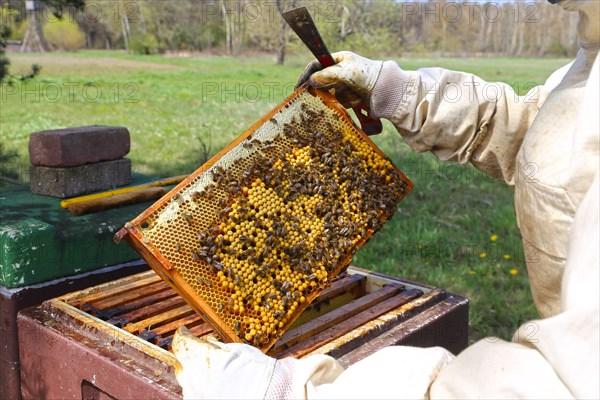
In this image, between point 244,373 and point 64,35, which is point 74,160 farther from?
point 64,35

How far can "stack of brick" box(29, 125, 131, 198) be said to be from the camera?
2590 millimetres

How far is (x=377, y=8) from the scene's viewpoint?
110 feet

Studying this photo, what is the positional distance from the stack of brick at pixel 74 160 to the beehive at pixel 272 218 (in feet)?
2.96

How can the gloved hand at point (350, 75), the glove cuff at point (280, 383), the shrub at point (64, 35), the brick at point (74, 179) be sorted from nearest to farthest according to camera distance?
the glove cuff at point (280, 383) → the gloved hand at point (350, 75) → the brick at point (74, 179) → the shrub at point (64, 35)

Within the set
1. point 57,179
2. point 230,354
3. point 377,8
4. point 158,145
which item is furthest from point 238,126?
point 377,8

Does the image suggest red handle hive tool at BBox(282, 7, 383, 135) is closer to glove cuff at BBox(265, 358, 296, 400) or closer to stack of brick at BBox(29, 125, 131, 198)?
stack of brick at BBox(29, 125, 131, 198)

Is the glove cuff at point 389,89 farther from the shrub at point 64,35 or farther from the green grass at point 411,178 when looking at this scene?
the shrub at point 64,35

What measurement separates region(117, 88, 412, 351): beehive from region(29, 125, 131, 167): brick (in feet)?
2.94

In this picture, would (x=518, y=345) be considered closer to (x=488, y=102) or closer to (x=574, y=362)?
(x=574, y=362)

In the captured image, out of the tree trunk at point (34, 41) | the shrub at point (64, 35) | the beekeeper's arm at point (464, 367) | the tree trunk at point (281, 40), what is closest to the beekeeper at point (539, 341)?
the beekeeper's arm at point (464, 367)

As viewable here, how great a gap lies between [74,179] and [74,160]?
0.10 metres

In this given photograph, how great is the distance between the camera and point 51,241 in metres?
2.22

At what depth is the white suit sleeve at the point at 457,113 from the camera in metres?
2.06

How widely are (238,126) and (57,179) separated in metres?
8.55
